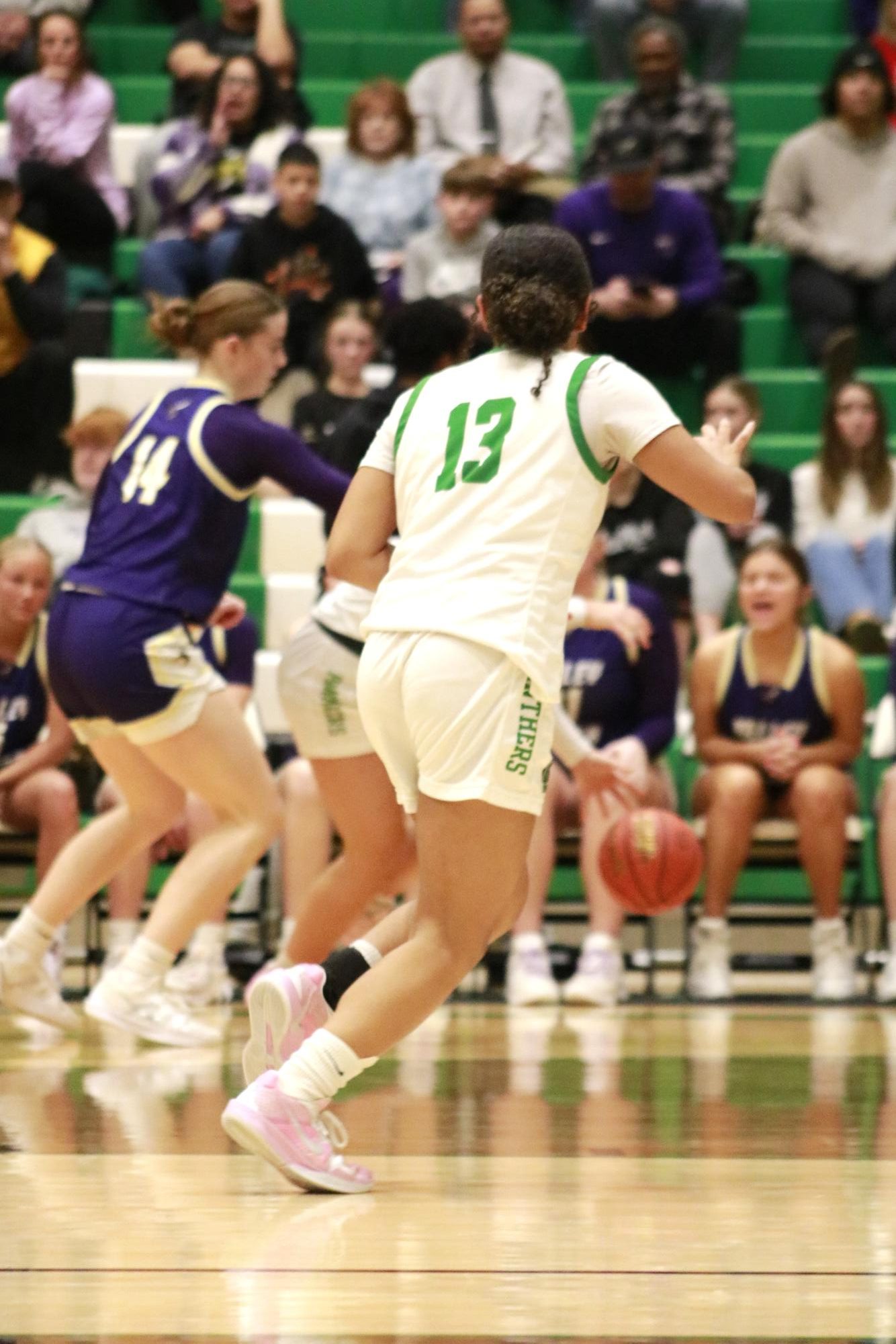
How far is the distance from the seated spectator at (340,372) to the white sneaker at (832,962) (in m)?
2.76

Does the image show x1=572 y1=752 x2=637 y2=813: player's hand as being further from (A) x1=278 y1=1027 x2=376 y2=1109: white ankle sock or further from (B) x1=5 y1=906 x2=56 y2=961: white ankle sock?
(B) x1=5 y1=906 x2=56 y2=961: white ankle sock

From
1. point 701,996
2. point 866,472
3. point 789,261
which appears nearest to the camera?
point 701,996

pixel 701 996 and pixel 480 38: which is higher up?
pixel 480 38

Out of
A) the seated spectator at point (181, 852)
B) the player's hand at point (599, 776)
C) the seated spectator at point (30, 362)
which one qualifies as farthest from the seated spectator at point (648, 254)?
the player's hand at point (599, 776)

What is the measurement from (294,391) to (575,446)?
5.66m

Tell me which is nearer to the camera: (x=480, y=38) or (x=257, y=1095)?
(x=257, y=1095)

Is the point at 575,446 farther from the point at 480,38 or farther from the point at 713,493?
the point at 480,38

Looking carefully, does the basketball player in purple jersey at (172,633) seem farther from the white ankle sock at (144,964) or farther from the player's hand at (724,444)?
the player's hand at (724,444)

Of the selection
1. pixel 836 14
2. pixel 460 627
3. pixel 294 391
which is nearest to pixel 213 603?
pixel 460 627

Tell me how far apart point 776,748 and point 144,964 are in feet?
9.04

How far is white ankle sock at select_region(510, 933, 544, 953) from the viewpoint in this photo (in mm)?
7109

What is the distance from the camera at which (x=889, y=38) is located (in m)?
10.8

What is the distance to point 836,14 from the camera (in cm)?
1172

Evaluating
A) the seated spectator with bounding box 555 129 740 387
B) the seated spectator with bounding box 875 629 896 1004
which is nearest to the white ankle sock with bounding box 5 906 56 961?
the seated spectator with bounding box 875 629 896 1004
